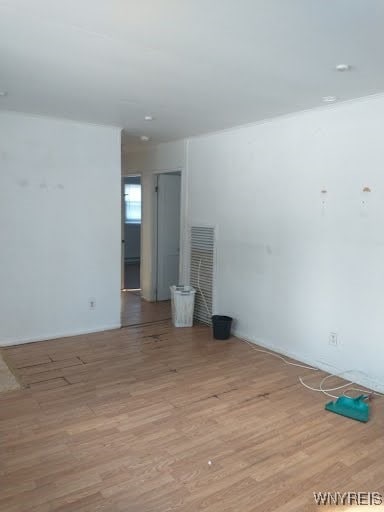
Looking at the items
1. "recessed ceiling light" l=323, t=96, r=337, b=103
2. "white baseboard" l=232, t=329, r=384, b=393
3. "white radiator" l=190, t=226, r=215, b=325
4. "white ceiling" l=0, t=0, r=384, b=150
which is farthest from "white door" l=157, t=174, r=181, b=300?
"recessed ceiling light" l=323, t=96, r=337, b=103

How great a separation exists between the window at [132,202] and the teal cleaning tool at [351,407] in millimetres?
7929

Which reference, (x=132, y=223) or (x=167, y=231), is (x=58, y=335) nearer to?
(x=167, y=231)

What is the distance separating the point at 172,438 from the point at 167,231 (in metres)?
4.14

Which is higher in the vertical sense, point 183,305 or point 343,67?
point 343,67

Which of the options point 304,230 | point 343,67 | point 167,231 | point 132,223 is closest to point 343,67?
point 343,67

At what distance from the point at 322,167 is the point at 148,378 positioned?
2.48 metres

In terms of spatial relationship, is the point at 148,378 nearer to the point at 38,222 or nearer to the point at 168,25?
the point at 38,222

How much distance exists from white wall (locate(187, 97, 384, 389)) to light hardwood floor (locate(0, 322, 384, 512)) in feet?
1.56

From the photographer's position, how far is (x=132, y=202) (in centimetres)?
1028

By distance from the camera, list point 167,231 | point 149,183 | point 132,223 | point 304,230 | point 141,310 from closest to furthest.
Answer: point 304,230 < point 141,310 < point 149,183 < point 167,231 < point 132,223

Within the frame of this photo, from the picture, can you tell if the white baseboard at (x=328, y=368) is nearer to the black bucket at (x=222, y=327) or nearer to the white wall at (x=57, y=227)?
the black bucket at (x=222, y=327)

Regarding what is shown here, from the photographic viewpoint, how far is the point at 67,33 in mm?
2238

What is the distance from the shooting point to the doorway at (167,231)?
6340 millimetres

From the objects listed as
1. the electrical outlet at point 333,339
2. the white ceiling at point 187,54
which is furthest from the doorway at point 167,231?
the electrical outlet at point 333,339
